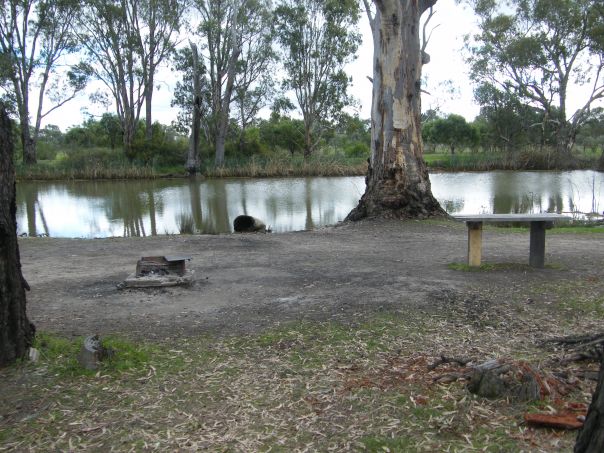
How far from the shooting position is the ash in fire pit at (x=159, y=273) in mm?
5980

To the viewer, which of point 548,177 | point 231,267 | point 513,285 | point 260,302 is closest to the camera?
point 260,302

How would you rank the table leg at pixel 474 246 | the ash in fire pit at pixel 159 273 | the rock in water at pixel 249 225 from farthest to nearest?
1. the rock in water at pixel 249 225
2. the table leg at pixel 474 246
3. the ash in fire pit at pixel 159 273

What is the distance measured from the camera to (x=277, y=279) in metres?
6.51

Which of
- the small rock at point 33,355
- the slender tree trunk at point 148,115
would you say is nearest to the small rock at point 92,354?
the small rock at point 33,355

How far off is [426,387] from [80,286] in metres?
4.16

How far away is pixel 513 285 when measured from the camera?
5.87m

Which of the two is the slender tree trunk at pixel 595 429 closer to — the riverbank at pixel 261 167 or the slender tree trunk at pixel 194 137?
the slender tree trunk at pixel 194 137

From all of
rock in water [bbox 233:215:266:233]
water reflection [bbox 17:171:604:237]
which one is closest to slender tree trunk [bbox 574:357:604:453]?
rock in water [bbox 233:215:266:233]

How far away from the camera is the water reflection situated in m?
16.2

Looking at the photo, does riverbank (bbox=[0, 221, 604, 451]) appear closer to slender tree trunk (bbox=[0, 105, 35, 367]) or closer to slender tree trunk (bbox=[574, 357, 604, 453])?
slender tree trunk (bbox=[0, 105, 35, 367])

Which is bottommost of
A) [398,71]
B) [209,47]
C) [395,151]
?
[395,151]

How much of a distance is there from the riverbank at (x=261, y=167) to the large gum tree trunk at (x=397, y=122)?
70.0 ft

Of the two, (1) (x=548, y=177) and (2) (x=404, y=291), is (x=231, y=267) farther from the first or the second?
(1) (x=548, y=177)

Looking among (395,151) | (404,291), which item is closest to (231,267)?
(404,291)
